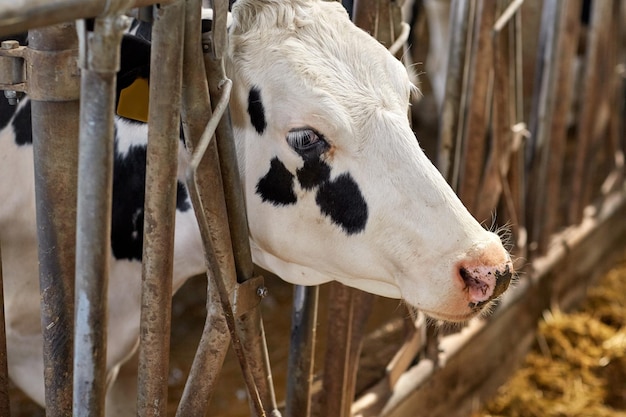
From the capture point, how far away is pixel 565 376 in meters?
3.31

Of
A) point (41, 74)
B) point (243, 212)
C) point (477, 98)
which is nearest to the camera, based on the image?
point (41, 74)

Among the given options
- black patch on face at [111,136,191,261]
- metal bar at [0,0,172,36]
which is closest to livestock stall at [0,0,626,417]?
metal bar at [0,0,172,36]

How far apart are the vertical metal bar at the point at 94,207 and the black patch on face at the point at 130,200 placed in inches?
20.3

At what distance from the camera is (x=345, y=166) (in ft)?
5.12

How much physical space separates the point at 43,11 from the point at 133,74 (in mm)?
452

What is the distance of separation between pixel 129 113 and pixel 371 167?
0.47m

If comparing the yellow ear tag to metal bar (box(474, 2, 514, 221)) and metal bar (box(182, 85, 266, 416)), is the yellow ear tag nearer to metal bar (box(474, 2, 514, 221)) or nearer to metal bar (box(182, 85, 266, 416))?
metal bar (box(182, 85, 266, 416))

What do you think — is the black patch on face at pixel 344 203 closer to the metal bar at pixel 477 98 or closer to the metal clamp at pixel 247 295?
the metal clamp at pixel 247 295

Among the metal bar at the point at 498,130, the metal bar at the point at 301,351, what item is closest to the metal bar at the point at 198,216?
the metal bar at the point at 301,351

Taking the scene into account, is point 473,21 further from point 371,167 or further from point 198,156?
point 198,156

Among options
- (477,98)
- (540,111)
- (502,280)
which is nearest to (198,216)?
(502,280)

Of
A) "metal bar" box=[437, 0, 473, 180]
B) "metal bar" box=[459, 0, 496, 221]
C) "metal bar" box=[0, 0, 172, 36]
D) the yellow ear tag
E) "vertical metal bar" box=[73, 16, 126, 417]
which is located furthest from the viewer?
"metal bar" box=[459, 0, 496, 221]

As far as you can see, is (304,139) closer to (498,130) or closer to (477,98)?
(477,98)

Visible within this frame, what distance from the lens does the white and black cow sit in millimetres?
1538
